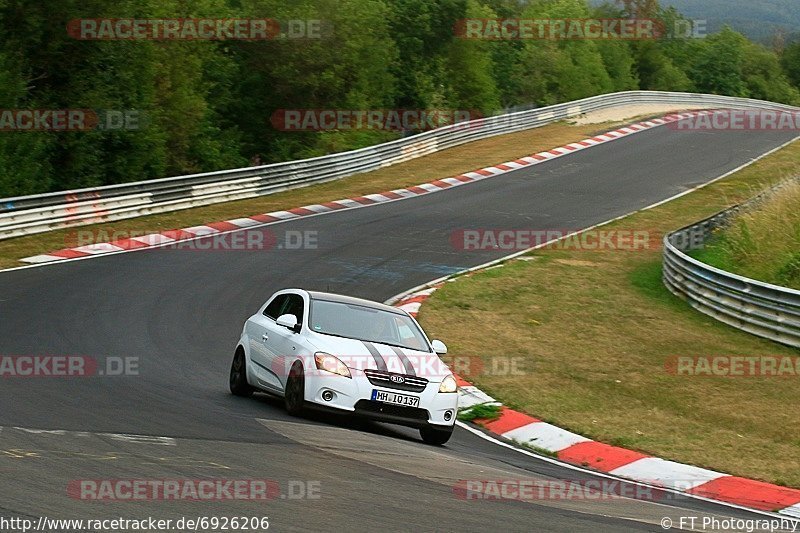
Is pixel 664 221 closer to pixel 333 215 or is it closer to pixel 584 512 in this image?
pixel 333 215

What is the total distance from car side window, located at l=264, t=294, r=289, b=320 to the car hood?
134 centimetres

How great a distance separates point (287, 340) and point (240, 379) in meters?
1.12

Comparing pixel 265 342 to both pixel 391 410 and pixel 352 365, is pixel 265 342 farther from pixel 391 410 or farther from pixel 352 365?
pixel 391 410

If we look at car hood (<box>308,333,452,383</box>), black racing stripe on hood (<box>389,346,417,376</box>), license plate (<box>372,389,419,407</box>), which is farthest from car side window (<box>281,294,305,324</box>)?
license plate (<box>372,389,419,407</box>)

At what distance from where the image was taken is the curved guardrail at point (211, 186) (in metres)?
24.3

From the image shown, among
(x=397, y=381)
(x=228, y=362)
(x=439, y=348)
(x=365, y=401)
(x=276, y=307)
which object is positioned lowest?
(x=228, y=362)

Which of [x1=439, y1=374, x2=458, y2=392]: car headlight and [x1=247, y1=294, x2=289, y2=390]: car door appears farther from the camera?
[x1=247, y1=294, x2=289, y2=390]: car door

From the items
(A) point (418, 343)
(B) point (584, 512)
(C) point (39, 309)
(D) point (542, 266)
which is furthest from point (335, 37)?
(B) point (584, 512)

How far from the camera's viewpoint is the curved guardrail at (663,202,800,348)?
17.6 m

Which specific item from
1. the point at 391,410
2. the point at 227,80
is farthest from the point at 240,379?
the point at 227,80

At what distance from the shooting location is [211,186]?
3005 centimetres

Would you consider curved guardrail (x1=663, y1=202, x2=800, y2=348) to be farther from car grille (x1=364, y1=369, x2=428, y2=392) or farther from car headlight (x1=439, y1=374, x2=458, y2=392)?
car grille (x1=364, y1=369, x2=428, y2=392)

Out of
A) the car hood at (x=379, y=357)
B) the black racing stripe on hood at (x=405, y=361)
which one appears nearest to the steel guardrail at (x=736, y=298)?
the car hood at (x=379, y=357)

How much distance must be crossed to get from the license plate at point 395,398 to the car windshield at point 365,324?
0.85m
